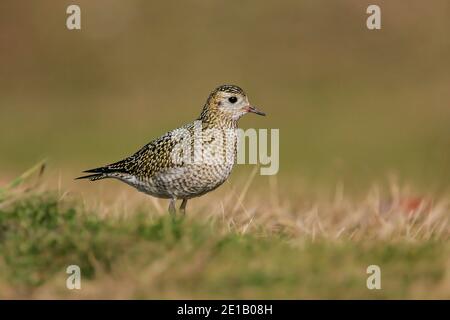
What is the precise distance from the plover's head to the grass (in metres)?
1.95

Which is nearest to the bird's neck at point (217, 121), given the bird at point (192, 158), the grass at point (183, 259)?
the bird at point (192, 158)

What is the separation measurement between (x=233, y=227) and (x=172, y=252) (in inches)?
52.1

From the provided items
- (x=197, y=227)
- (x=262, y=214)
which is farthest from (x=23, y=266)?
(x=262, y=214)

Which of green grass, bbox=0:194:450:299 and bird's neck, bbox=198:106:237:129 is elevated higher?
bird's neck, bbox=198:106:237:129

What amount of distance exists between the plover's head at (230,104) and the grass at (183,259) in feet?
6.41

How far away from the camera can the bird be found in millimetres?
9117

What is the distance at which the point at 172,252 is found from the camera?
7059 millimetres

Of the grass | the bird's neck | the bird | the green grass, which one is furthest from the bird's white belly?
the green grass

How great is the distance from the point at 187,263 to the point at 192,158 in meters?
2.34

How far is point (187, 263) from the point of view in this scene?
22.9 feet

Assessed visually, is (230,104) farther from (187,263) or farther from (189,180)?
(187,263)

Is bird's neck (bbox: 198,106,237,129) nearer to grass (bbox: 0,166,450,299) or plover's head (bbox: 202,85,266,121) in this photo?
plover's head (bbox: 202,85,266,121)

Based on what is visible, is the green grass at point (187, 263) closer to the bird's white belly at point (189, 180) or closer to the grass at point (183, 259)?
the grass at point (183, 259)

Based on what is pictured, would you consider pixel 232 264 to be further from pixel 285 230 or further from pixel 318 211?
pixel 318 211
